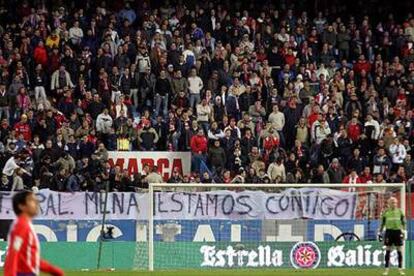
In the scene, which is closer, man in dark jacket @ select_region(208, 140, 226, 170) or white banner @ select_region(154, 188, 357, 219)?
white banner @ select_region(154, 188, 357, 219)

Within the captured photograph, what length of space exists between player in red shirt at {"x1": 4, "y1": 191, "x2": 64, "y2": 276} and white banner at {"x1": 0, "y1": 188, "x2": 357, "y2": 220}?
57.9 ft

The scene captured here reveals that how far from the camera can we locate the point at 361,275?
27.4 meters

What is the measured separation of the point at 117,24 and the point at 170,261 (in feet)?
37.0

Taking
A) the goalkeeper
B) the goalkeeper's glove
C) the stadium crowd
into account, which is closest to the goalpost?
the goalkeeper's glove

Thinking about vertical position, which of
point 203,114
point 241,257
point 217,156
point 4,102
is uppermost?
point 4,102

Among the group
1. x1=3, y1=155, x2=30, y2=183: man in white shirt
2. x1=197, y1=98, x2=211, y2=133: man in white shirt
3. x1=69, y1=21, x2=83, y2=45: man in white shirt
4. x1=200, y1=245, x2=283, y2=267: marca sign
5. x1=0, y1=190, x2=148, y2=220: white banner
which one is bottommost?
x1=200, y1=245, x2=283, y2=267: marca sign

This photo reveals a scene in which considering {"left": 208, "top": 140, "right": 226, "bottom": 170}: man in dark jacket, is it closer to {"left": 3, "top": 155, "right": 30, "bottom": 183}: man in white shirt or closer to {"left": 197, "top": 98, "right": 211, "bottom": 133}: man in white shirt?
{"left": 197, "top": 98, "right": 211, "bottom": 133}: man in white shirt

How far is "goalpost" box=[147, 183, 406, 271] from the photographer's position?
30.7 metres

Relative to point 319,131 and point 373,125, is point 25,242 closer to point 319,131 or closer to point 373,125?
point 319,131

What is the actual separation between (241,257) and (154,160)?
5.78m

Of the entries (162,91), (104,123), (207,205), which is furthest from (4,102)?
(207,205)

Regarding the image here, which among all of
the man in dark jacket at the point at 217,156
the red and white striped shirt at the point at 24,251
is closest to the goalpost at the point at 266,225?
the man in dark jacket at the point at 217,156

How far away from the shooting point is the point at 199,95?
123ft

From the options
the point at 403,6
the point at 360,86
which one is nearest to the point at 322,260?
the point at 360,86
